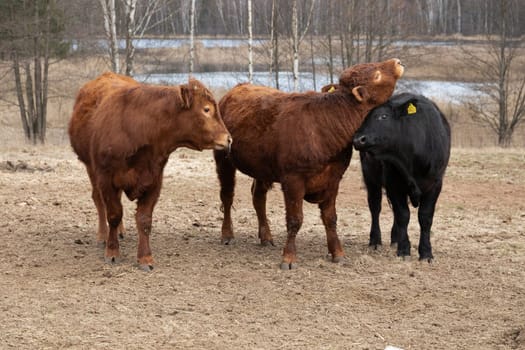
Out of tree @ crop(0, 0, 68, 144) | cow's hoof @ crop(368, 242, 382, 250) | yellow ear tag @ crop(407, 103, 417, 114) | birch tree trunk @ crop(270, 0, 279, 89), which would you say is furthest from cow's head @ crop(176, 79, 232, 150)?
birch tree trunk @ crop(270, 0, 279, 89)

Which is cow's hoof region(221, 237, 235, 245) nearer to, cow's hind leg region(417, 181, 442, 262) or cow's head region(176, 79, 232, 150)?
cow's head region(176, 79, 232, 150)

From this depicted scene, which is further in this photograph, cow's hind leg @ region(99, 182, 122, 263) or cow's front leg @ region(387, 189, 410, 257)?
cow's front leg @ region(387, 189, 410, 257)

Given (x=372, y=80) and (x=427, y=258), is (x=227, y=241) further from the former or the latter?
(x=372, y=80)

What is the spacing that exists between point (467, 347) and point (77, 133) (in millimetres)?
4521

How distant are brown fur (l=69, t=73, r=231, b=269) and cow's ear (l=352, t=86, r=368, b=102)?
128 cm

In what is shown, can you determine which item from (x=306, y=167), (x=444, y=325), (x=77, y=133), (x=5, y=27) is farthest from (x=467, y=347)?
(x=5, y=27)

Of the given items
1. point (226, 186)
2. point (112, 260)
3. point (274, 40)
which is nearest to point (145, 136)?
point (112, 260)

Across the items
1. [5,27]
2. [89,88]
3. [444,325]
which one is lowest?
[444,325]

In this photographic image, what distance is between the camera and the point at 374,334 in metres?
5.55

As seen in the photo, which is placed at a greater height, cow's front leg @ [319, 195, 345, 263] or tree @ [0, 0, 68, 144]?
tree @ [0, 0, 68, 144]

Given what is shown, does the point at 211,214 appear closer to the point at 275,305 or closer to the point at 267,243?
the point at 267,243

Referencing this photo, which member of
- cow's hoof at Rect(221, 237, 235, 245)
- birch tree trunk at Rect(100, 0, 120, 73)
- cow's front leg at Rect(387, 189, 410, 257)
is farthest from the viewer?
birch tree trunk at Rect(100, 0, 120, 73)

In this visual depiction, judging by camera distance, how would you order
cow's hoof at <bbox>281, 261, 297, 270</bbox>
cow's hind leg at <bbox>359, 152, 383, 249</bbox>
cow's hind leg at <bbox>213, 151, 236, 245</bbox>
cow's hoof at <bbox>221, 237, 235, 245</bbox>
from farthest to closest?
cow's hoof at <bbox>221, 237, 235, 245</bbox>, cow's hind leg at <bbox>213, 151, 236, 245</bbox>, cow's hind leg at <bbox>359, 152, 383, 249</bbox>, cow's hoof at <bbox>281, 261, 297, 270</bbox>

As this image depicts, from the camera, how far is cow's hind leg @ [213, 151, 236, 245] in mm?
8320
